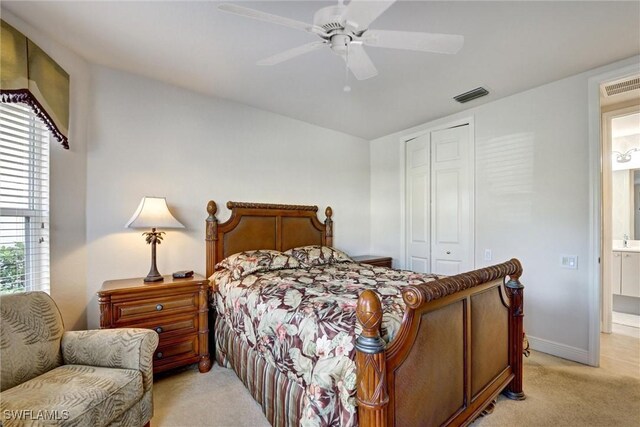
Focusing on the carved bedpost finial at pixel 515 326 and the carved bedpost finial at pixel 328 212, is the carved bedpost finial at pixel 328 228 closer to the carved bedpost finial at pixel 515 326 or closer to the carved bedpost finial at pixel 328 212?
the carved bedpost finial at pixel 328 212

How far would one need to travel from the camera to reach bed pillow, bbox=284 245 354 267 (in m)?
3.17

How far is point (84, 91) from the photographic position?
2471 mm

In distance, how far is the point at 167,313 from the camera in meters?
2.36

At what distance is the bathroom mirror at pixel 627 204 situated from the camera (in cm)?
430

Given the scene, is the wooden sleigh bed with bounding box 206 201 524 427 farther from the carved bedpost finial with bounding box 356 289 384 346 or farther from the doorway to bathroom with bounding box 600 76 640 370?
the doorway to bathroom with bounding box 600 76 640 370

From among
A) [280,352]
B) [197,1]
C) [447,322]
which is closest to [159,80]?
[197,1]

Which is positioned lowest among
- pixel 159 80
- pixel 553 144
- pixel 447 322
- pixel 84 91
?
pixel 447 322

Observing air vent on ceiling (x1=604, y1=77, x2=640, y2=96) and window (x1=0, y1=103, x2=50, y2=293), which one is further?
air vent on ceiling (x1=604, y1=77, x2=640, y2=96)

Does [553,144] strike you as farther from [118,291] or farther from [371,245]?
[118,291]

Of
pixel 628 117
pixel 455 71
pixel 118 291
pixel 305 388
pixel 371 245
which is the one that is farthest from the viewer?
pixel 371 245

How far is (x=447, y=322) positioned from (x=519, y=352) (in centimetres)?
110

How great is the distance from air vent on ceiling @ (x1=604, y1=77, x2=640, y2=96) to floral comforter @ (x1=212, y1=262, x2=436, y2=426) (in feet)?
8.18

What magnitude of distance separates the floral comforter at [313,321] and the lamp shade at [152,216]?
2.35ft

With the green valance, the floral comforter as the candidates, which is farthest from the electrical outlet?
the green valance
